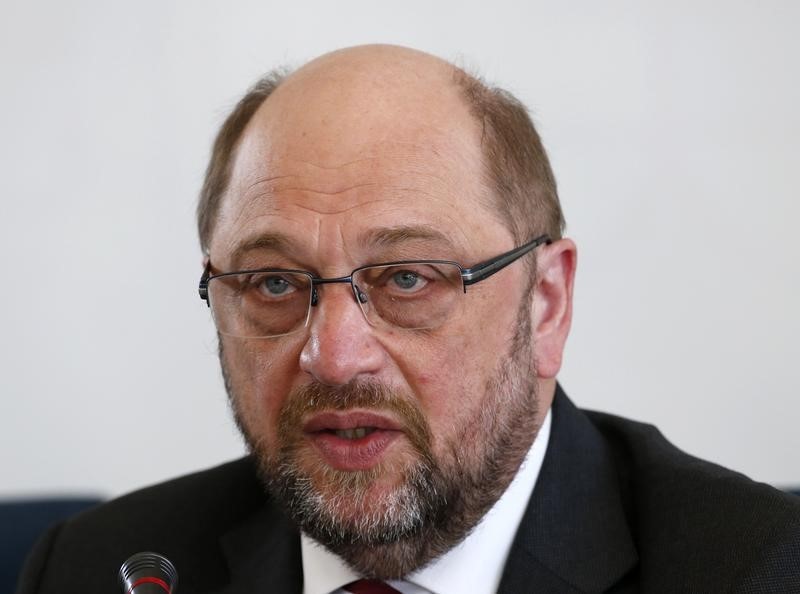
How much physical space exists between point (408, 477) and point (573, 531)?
15.0 inches

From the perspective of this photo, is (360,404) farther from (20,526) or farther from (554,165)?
(554,165)

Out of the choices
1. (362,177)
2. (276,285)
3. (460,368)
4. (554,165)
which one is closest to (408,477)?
(460,368)

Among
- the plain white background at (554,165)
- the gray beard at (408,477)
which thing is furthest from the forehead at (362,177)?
the plain white background at (554,165)

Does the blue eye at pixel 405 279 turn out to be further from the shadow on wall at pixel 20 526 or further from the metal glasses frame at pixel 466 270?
the shadow on wall at pixel 20 526

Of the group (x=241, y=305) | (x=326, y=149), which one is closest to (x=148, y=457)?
(x=241, y=305)

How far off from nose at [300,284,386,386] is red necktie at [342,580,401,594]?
46 centimetres

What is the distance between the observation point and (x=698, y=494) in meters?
2.11

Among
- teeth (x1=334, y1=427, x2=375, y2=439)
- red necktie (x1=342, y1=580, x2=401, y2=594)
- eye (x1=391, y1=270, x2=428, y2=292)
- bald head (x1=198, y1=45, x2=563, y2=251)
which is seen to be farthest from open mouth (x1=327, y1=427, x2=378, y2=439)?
bald head (x1=198, y1=45, x2=563, y2=251)

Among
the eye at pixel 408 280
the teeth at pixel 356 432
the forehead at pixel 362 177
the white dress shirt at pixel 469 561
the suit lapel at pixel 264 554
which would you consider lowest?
the suit lapel at pixel 264 554

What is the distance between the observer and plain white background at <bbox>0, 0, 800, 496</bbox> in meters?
3.56

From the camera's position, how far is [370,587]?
7.16 feet

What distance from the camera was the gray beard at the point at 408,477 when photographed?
1.99 metres

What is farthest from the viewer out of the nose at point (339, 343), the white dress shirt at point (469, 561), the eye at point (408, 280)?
the white dress shirt at point (469, 561)

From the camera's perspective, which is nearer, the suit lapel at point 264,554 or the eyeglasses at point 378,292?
the eyeglasses at point 378,292
